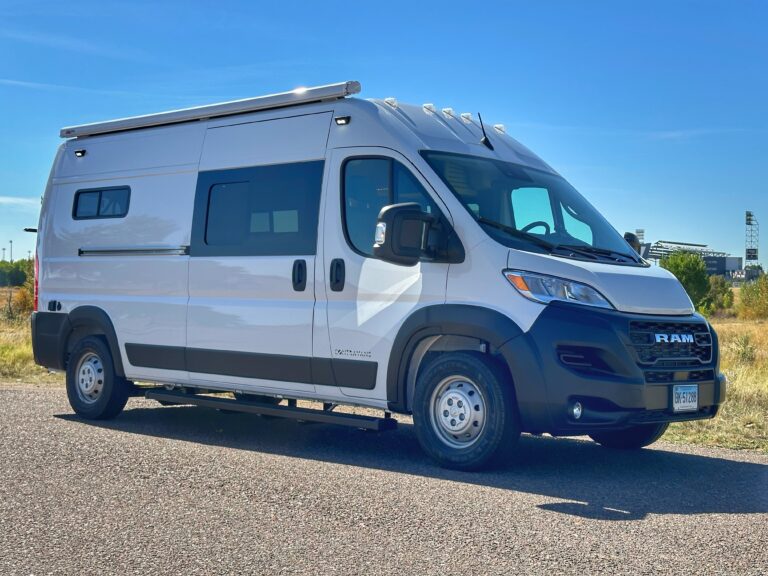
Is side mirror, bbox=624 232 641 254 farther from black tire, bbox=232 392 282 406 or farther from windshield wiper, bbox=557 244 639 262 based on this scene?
black tire, bbox=232 392 282 406

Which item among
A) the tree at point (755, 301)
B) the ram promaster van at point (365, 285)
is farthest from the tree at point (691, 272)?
the ram promaster van at point (365, 285)

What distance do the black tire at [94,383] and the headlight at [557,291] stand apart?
4.88 m

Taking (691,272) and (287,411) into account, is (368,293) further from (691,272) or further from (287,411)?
(691,272)

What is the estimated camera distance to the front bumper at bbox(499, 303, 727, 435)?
7254mm

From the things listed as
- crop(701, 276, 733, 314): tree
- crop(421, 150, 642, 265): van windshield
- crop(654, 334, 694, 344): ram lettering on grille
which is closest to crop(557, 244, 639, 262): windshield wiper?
crop(421, 150, 642, 265): van windshield

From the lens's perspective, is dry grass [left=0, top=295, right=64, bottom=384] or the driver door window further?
dry grass [left=0, top=295, right=64, bottom=384]

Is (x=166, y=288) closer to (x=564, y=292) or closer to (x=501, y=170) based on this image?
(x=501, y=170)

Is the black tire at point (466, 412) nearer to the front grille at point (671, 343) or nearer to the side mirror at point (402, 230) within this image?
the side mirror at point (402, 230)

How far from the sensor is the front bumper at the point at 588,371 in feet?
23.8

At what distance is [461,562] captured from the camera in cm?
507

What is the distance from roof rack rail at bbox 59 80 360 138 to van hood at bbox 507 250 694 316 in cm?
227

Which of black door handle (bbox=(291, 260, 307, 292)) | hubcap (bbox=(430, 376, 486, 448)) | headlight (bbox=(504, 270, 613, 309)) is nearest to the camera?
headlight (bbox=(504, 270, 613, 309))

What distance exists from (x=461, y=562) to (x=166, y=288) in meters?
5.55

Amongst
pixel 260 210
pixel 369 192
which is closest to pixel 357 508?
pixel 369 192
